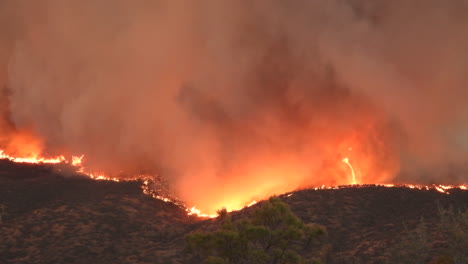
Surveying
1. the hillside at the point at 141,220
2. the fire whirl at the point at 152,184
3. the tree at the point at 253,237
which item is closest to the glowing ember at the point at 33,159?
the fire whirl at the point at 152,184

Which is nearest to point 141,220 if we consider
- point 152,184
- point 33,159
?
point 152,184

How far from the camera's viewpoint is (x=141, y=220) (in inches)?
1100

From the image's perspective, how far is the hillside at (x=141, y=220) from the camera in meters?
23.4

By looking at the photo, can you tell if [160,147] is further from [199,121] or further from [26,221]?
[26,221]

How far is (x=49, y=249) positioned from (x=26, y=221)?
3.74 m

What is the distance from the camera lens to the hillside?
76.8 feet

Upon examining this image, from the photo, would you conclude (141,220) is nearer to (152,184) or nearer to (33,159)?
(152,184)

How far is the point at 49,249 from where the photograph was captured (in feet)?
79.1

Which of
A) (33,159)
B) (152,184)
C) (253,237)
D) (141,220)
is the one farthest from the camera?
(33,159)

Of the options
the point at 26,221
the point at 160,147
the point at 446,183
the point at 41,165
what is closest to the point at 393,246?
the point at 446,183

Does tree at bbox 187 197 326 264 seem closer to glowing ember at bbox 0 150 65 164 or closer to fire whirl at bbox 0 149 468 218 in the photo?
fire whirl at bbox 0 149 468 218

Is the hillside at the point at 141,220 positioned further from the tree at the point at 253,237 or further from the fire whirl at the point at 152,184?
the tree at the point at 253,237

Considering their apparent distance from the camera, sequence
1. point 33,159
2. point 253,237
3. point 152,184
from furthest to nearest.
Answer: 1. point 33,159
2. point 152,184
3. point 253,237

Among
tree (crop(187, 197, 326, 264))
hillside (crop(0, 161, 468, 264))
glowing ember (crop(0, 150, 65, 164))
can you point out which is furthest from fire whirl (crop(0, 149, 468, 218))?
tree (crop(187, 197, 326, 264))
